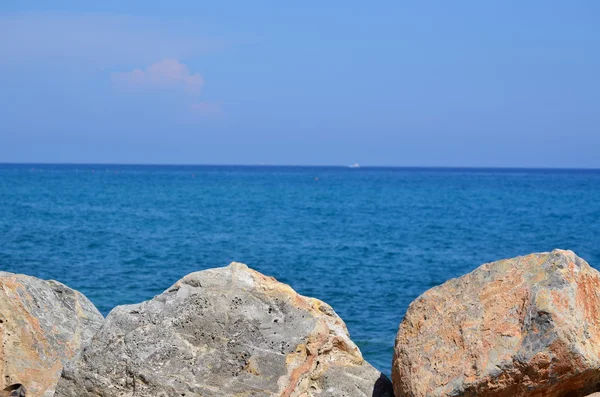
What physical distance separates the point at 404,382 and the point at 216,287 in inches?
76.9

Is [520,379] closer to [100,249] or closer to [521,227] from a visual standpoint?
[100,249]

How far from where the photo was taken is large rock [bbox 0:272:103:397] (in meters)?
7.93

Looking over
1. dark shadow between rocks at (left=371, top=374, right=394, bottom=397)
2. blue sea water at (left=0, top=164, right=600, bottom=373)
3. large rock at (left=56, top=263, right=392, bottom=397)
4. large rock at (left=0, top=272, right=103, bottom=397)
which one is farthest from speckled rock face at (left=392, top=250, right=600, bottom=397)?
blue sea water at (left=0, top=164, right=600, bottom=373)

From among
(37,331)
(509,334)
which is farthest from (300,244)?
(509,334)

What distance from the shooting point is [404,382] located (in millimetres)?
6500

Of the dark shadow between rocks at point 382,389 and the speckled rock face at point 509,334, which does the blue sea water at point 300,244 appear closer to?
the dark shadow between rocks at point 382,389

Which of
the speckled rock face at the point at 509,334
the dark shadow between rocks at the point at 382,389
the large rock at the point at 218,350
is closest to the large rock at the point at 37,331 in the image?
the large rock at the point at 218,350

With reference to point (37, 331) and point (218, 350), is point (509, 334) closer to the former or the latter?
point (218, 350)

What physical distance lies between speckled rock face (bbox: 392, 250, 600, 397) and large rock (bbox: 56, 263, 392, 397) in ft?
2.53

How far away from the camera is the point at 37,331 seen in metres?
8.40

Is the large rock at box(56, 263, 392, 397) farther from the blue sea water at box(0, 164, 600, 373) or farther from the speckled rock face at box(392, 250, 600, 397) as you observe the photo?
the blue sea water at box(0, 164, 600, 373)

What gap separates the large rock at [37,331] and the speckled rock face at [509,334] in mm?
3642

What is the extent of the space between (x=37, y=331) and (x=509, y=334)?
4911 mm

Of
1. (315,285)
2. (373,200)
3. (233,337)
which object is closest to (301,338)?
(233,337)
